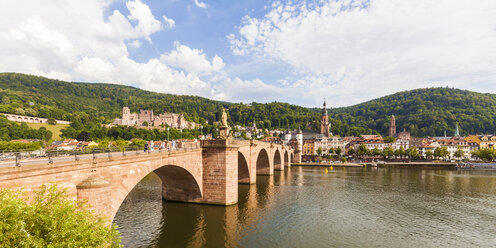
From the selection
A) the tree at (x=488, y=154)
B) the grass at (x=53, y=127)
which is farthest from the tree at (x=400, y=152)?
the grass at (x=53, y=127)

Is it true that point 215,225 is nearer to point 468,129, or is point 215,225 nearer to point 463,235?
point 463,235

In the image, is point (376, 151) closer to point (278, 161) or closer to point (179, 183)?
point (278, 161)

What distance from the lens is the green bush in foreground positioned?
7289 mm

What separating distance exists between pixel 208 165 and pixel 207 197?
3534 millimetres

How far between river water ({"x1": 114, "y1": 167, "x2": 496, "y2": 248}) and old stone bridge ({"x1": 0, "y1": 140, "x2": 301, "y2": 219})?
1861 millimetres

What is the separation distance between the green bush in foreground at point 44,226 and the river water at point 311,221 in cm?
1169

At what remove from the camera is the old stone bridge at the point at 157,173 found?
11.5m

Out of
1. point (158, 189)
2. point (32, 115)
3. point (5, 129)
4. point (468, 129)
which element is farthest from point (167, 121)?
point (468, 129)

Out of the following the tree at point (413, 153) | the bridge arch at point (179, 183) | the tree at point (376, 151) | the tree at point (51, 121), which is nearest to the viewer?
the bridge arch at point (179, 183)

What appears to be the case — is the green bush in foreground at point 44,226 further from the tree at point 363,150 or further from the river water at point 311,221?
the tree at point 363,150

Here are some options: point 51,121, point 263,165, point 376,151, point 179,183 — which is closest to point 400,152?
point 376,151

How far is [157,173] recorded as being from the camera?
27172mm

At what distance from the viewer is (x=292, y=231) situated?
22.8m

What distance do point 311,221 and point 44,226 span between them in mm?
22558
